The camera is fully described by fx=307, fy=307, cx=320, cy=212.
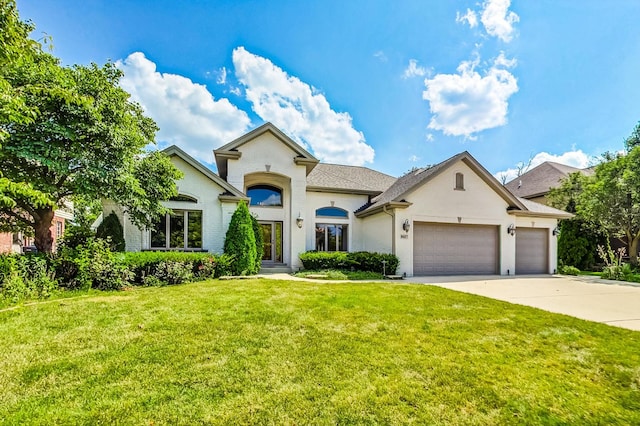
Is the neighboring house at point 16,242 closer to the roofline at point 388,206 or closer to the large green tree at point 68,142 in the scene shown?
the large green tree at point 68,142

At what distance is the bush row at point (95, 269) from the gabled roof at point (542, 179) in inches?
956

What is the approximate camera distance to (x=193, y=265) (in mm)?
11547

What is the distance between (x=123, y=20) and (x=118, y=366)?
11.2m

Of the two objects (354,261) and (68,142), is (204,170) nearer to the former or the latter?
(68,142)

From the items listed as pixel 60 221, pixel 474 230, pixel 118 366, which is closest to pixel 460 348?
pixel 118 366

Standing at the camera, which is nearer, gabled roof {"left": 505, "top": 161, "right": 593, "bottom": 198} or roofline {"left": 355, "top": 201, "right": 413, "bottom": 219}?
roofline {"left": 355, "top": 201, "right": 413, "bottom": 219}

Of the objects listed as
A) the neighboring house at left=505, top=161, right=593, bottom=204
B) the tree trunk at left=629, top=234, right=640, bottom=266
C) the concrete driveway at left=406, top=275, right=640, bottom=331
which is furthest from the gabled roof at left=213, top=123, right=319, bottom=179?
the neighboring house at left=505, top=161, right=593, bottom=204

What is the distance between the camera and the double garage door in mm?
14594

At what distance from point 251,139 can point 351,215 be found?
22.5 ft

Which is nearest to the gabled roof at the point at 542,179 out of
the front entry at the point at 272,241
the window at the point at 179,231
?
the front entry at the point at 272,241

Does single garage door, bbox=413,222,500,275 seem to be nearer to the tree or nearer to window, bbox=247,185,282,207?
the tree

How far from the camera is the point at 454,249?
15023 mm

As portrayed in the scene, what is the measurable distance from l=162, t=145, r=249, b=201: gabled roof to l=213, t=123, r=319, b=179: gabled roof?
167 cm

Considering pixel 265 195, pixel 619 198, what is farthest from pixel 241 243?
pixel 619 198
